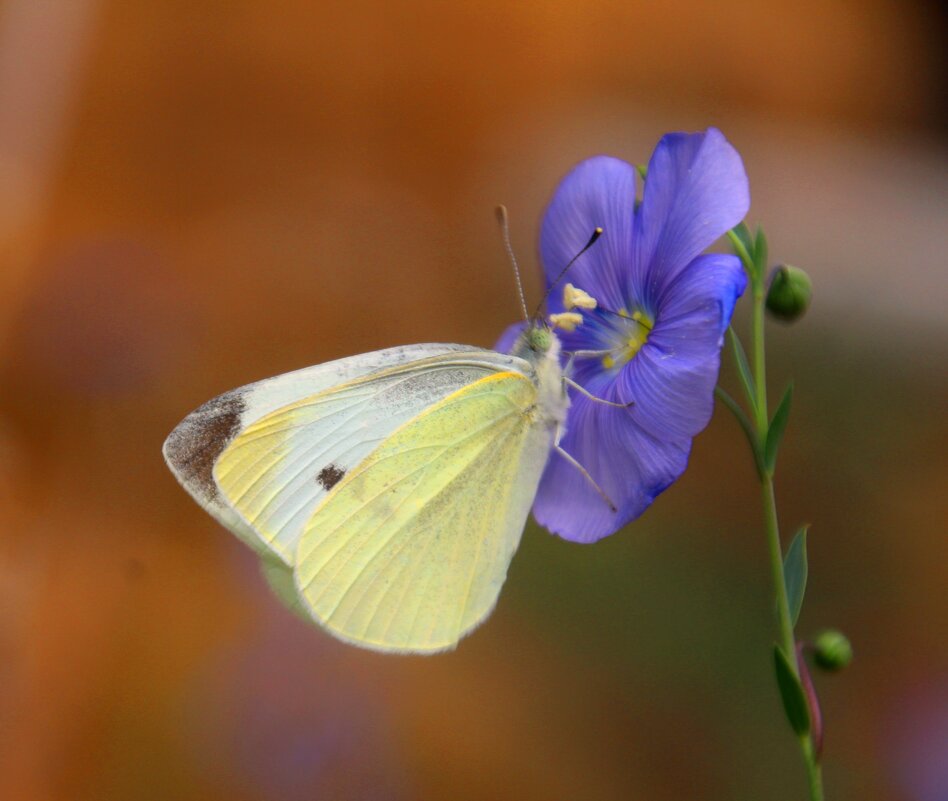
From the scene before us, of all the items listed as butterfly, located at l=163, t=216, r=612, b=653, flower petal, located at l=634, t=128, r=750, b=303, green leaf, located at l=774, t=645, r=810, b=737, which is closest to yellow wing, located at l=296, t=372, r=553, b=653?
butterfly, located at l=163, t=216, r=612, b=653

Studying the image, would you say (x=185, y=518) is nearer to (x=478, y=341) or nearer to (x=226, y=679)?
(x=226, y=679)

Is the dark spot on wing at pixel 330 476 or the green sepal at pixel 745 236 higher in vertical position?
the green sepal at pixel 745 236

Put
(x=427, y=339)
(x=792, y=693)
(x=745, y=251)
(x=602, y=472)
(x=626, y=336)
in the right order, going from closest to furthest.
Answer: (x=792, y=693)
(x=745, y=251)
(x=602, y=472)
(x=626, y=336)
(x=427, y=339)

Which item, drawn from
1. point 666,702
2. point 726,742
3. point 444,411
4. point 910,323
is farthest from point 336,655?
point 910,323

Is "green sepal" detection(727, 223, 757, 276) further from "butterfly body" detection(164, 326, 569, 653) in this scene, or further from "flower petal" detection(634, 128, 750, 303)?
"butterfly body" detection(164, 326, 569, 653)

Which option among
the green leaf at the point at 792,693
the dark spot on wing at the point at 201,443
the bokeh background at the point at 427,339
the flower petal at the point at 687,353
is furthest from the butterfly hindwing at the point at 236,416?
the bokeh background at the point at 427,339

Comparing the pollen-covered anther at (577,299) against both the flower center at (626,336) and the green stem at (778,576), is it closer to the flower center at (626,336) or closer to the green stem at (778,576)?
the flower center at (626,336)

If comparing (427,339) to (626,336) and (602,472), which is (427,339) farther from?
(602,472)

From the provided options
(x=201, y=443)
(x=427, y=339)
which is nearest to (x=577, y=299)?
Answer: (x=201, y=443)
